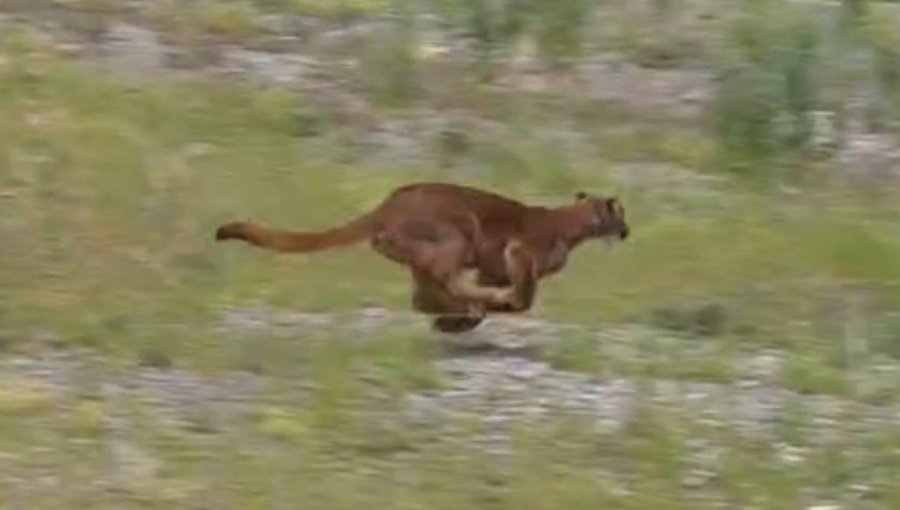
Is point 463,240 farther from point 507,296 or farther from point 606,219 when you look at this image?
point 606,219

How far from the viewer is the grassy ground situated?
4348mm

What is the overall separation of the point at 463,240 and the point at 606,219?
0.39 m

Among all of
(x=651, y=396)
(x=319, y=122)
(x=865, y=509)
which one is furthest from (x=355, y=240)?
(x=319, y=122)

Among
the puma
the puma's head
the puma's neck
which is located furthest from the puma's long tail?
the puma's head

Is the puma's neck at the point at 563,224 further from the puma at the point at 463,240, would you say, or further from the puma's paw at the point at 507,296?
the puma's paw at the point at 507,296

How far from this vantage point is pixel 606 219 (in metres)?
4.94

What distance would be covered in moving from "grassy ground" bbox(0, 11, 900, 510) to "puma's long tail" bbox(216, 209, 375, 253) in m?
0.24

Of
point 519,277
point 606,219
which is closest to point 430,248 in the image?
point 519,277

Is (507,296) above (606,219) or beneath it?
beneath

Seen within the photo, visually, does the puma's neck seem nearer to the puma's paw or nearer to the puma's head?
the puma's head

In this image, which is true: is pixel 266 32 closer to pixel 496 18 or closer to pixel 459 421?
pixel 496 18

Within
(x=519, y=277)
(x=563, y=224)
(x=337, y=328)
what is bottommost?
(x=337, y=328)

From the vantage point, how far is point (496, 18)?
7297 mm

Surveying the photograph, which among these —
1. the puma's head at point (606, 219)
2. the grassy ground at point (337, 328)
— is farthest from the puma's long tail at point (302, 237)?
the puma's head at point (606, 219)
